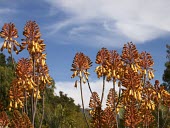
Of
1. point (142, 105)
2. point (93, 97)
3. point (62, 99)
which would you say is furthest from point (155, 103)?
point (62, 99)

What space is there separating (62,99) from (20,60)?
44278 mm

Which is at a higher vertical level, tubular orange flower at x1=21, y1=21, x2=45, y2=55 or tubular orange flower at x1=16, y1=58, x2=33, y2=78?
tubular orange flower at x1=21, y1=21, x2=45, y2=55

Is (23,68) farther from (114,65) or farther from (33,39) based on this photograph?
(114,65)

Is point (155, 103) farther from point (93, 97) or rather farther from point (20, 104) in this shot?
point (20, 104)

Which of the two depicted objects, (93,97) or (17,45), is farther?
(17,45)

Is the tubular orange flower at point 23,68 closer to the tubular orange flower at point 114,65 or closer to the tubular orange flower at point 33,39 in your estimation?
the tubular orange flower at point 33,39

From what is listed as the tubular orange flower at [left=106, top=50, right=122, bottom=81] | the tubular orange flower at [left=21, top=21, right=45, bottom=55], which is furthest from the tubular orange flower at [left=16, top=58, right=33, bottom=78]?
Answer: the tubular orange flower at [left=106, top=50, right=122, bottom=81]

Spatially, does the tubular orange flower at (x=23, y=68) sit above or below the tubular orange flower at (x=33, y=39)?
below

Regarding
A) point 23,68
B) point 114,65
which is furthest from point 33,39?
point 114,65

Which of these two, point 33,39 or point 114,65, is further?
point 114,65

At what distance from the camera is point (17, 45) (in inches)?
472

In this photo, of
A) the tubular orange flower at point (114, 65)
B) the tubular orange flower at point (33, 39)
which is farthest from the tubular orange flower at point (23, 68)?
the tubular orange flower at point (114, 65)

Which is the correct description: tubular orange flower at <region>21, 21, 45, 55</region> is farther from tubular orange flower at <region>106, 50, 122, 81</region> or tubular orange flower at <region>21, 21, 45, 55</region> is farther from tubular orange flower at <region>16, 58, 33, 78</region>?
tubular orange flower at <region>106, 50, 122, 81</region>

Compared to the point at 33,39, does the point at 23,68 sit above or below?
below
